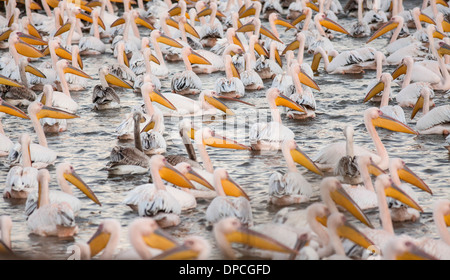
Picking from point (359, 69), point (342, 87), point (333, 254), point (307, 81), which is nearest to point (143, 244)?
point (333, 254)

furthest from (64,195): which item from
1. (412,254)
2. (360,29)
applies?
(360,29)

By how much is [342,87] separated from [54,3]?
7058mm

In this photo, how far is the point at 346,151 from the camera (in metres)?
7.03

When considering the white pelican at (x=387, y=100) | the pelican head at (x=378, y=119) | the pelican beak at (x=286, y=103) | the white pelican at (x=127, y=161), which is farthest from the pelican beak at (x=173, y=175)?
the white pelican at (x=387, y=100)

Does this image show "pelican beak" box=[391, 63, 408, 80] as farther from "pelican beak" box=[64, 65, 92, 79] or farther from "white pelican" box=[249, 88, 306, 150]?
"pelican beak" box=[64, 65, 92, 79]

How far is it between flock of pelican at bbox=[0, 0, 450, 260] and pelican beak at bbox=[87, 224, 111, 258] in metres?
0.01

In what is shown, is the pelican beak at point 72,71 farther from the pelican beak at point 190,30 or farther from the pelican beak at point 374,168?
the pelican beak at point 374,168

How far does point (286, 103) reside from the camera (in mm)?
8648

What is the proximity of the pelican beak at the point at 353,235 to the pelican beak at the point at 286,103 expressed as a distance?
3.70 meters

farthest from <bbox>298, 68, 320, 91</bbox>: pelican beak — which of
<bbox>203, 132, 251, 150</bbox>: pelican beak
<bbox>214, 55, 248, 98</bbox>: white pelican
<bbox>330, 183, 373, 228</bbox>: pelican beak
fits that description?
<bbox>330, 183, 373, 228</bbox>: pelican beak

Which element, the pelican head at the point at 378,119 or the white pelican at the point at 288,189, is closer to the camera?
→ the white pelican at the point at 288,189

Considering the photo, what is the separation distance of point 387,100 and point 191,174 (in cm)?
329

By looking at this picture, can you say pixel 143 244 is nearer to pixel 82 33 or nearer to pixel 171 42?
pixel 171 42

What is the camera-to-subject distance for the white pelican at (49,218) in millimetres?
5883
